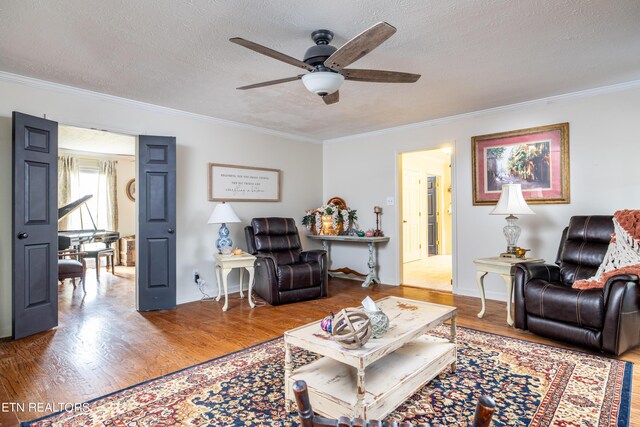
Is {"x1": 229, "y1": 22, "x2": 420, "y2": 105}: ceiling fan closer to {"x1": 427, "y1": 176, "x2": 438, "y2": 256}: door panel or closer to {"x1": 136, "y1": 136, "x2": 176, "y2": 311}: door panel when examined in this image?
{"x1": 136, "y1": 136, "x2": 176, "y2": 311}: door panel

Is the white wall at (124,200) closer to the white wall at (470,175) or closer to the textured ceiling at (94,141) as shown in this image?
the textured ceiling at (94,141)

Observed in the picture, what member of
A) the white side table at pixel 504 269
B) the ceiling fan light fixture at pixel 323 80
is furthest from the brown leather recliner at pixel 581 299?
the ceiling fan light fixture at pixel 323 80

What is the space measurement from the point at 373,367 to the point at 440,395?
0.44 metres

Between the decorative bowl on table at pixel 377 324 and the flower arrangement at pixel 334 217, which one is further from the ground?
the flower arrangement at pixel 334 217

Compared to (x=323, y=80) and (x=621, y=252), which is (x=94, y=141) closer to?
(x=323, y=80)

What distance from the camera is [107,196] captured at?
24.4 feet

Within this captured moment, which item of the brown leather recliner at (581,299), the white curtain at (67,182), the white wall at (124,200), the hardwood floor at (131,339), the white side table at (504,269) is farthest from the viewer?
the white wall at (124,200)

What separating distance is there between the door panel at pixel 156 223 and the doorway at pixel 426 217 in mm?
3461

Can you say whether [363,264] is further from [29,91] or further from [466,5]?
[29,91]

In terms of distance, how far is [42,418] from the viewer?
6.28 feet

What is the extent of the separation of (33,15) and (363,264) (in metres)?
4.84

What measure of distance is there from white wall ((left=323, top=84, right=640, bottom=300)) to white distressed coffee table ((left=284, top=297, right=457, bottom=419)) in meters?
2.41

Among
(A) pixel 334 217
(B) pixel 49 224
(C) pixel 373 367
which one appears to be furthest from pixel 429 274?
(B) pixel 49 224

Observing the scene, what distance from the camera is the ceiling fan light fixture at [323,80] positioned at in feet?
7.75
